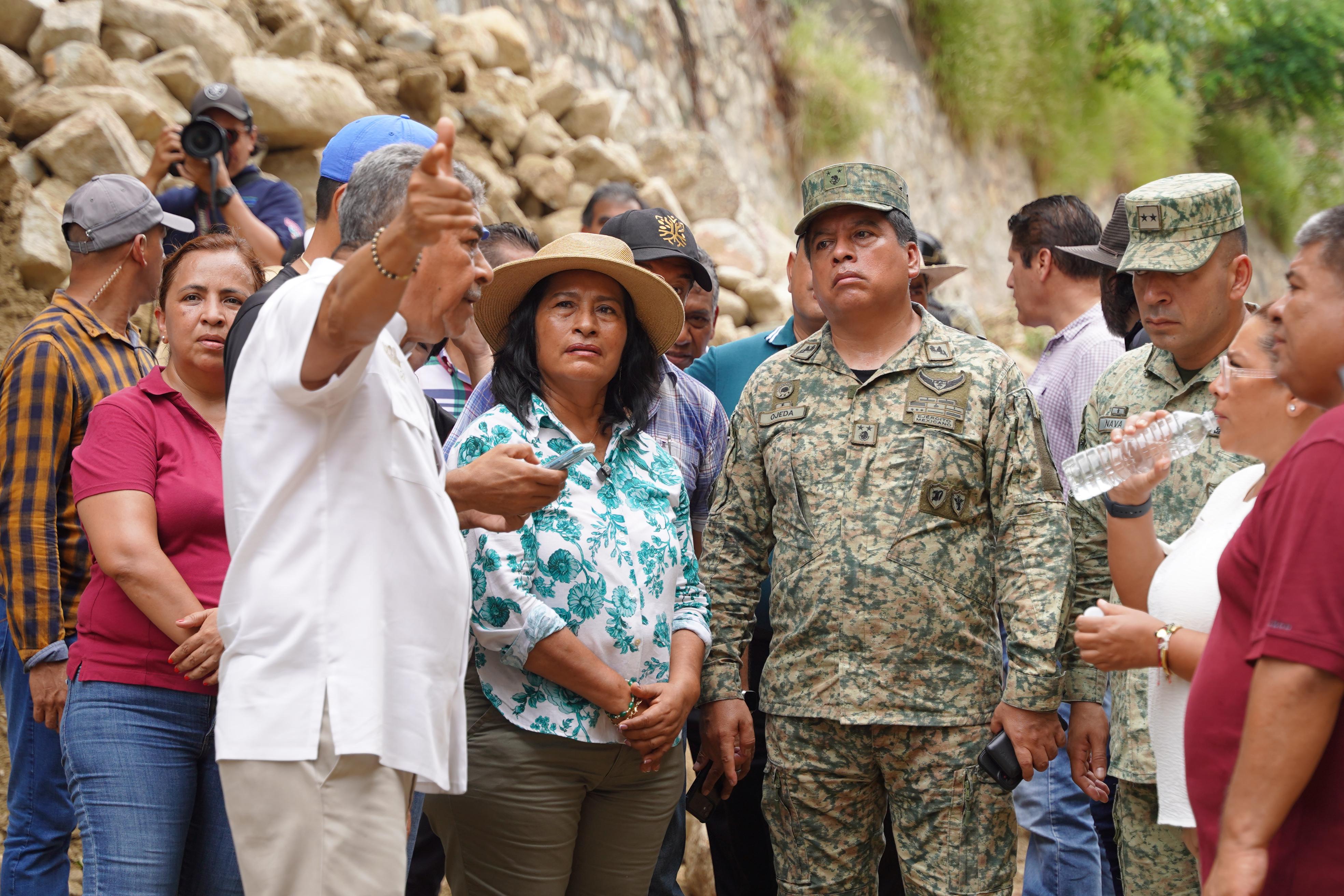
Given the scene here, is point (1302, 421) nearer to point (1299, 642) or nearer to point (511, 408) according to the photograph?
point (1299, 642)

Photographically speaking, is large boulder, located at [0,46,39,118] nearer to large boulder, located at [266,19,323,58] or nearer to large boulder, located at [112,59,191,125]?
large boulder, located at [112,59,191,125]

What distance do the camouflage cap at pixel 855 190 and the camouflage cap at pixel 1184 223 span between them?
59 centimetres

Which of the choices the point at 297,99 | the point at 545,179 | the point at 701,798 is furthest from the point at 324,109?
the point at 701,798

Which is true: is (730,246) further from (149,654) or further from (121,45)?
(149,654)

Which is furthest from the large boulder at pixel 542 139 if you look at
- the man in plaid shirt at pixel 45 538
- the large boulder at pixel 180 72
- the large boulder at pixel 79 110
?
the man in plaid shirt at pixel 45 538

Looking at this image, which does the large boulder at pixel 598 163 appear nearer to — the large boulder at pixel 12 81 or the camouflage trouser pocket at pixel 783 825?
the large boulder at pixel 12 81

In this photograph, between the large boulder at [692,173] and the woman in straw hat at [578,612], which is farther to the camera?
the large boulder at [692,173]

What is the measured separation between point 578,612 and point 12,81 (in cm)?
419

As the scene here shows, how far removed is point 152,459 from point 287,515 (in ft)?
2.87

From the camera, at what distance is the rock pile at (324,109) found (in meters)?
4.76

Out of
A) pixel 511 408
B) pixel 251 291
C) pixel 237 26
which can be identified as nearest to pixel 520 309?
pixel 511 408

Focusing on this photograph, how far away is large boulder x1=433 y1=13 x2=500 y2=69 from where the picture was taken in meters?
7.36

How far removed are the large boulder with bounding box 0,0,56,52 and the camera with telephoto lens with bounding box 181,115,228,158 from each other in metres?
1.68

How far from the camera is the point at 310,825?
1742 millimetres
